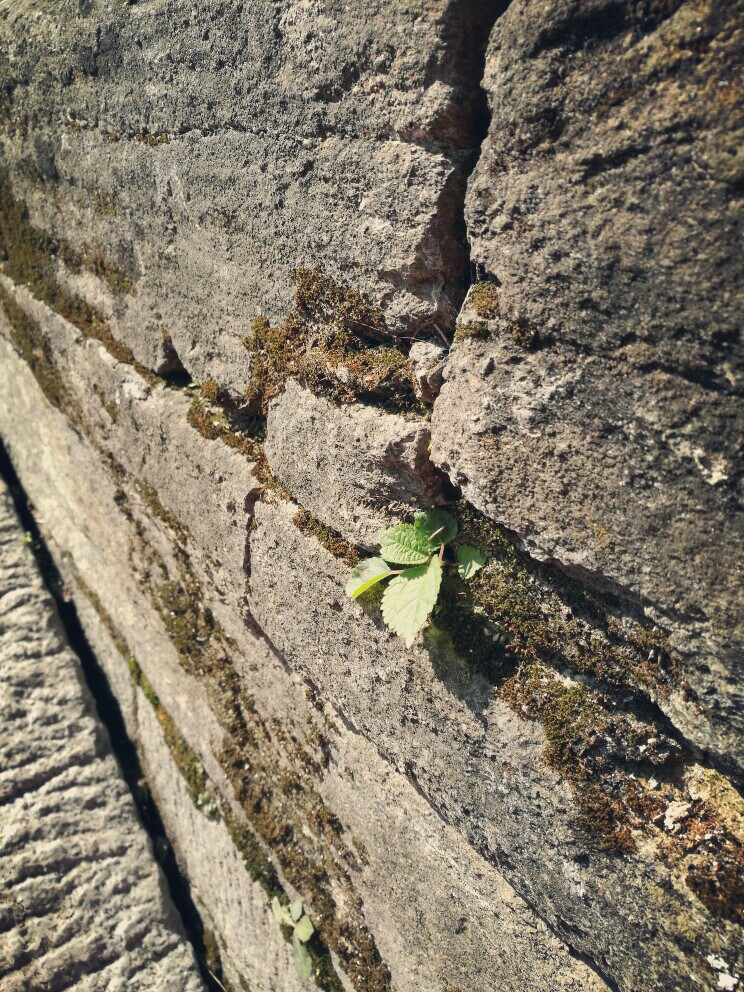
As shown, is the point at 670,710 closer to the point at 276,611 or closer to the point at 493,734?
the point at 493,734

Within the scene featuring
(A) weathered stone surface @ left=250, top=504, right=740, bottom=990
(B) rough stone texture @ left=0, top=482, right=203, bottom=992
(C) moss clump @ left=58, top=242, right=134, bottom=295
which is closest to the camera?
(A) weathered stone surface @ left=250, top=504, right=740, bottom=990

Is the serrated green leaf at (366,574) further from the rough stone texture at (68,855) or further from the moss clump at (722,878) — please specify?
the rough stone texture at (68,855)

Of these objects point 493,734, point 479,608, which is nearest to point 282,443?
point 479,608

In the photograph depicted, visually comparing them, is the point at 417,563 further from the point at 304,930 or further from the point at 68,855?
the point at 68,855

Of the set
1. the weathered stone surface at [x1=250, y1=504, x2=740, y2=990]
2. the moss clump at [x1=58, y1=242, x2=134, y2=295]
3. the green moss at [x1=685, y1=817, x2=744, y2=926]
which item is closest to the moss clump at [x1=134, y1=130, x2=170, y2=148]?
the moss clump at [x1=58, y1=242, x2=134, y2=295]

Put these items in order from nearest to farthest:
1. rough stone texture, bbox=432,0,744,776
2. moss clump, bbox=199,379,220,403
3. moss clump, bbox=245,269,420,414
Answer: rough stone texture, bbox=432,0,744,776, moss clump, bbox=245,269,420,414, moss clump, bbox=199,379,220,403

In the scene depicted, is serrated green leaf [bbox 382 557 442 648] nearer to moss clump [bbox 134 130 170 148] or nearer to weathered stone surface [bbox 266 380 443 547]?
weathered stone surface [bbox 266 380 443 547]

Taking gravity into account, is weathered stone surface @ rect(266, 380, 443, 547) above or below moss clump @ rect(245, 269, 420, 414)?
below
